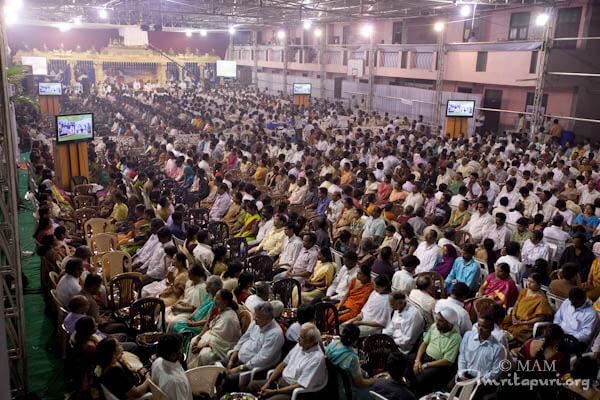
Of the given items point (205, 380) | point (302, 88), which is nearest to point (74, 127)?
point (205, 380)

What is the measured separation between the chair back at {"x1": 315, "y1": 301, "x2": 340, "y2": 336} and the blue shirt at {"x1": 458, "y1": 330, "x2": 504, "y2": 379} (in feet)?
4.37

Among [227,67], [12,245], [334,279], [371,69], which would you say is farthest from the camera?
[227,67]

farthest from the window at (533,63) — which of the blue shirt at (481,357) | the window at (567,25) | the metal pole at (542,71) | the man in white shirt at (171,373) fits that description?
the man in white shirt at (171,373)

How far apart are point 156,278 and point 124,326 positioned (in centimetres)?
146

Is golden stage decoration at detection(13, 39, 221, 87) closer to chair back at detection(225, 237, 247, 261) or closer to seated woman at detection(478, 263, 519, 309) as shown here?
chair back at detection(225, 237, 247, 261)

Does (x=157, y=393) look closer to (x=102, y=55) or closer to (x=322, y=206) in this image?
(x=322, y=206)

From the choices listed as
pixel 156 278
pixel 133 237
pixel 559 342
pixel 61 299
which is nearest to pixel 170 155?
pixel 133 237

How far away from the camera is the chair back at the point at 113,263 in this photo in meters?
6.61

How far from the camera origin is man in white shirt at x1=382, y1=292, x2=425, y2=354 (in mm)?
4938

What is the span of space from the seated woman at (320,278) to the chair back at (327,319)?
2.96ft

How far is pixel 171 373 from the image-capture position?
12.4 feet

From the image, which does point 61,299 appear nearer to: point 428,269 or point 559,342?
point 428,269

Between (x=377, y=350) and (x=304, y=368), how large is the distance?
3.12 ft

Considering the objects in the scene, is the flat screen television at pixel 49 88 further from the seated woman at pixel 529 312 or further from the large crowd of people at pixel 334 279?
the seated woman at pixel 529 312
